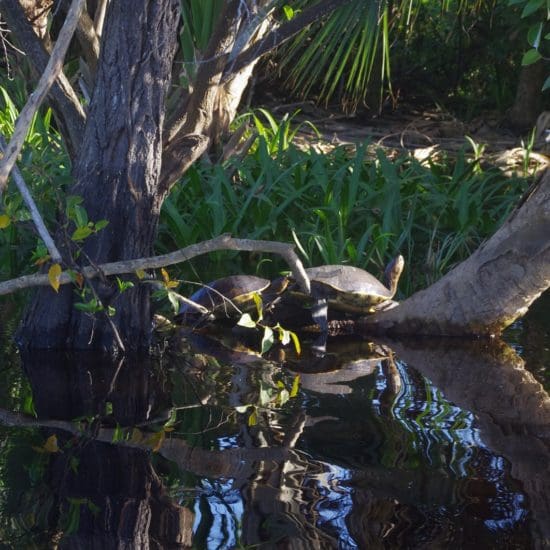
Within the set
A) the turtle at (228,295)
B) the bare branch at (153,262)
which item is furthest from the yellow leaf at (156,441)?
the turtle at (228,295)

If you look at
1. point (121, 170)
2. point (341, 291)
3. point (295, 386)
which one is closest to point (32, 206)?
point (121, 170)

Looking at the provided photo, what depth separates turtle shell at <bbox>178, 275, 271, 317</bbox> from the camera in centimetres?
463

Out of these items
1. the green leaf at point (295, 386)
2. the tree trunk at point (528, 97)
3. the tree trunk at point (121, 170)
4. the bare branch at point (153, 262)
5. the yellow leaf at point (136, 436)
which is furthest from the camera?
the tree trunk at point (528, 97)

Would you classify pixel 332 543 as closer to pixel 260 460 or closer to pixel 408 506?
pixel 408 506

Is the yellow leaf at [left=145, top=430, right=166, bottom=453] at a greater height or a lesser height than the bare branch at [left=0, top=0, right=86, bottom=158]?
lesser

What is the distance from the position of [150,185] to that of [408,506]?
2.13m

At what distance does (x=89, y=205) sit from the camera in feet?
13.5

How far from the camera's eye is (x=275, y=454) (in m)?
Answer: 2.93

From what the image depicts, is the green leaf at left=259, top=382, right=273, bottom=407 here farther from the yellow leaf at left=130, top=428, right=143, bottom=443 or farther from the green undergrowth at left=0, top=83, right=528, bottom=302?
the green undergrowth at left=0, top=83, right=528, bottom=302

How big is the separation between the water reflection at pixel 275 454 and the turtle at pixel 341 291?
0.58 m

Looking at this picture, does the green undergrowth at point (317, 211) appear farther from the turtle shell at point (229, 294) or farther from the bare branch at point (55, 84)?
the bare branch at point (55, 84)

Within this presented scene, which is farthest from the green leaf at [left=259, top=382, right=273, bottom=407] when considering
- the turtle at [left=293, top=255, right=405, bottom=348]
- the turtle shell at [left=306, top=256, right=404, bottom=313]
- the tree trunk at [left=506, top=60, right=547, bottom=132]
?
the tree trunk at [left=506, top=60, right=547, bottom=132]

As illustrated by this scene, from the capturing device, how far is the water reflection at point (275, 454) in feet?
7.86

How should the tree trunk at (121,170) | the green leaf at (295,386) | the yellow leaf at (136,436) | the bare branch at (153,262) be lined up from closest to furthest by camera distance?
the yellow leaf at (136,436) < the green leaf at (295,386) < the bare branch at (153,262) < the tree trunk at (121,170)
